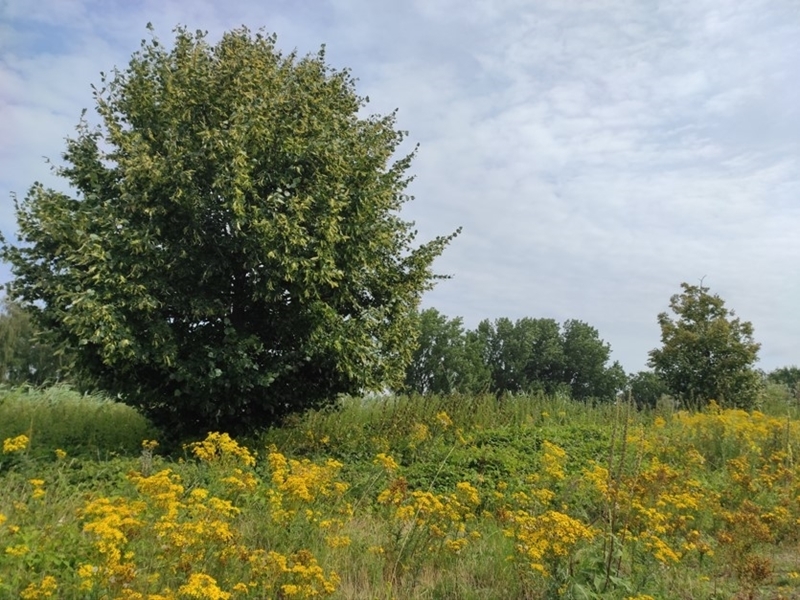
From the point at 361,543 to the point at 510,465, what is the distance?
12.0 feet

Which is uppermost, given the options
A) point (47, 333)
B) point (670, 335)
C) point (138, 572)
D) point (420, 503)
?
point (670, 335)

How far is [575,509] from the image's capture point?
5734mm

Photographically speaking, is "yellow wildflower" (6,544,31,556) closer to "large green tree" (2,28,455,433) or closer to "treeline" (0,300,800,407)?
"large green tree" (2,28,455,433)

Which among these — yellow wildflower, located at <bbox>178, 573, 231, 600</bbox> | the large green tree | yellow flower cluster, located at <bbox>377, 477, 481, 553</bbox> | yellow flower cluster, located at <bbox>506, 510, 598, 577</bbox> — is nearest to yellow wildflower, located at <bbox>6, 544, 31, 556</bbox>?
yellow wildflower, located at <bbox>178, 573, 231, 600</bbox>

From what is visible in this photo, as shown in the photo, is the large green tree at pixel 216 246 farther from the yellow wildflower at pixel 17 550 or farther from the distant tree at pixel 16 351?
the distant tree at pixel 16 351

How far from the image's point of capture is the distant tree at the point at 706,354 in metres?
17.9

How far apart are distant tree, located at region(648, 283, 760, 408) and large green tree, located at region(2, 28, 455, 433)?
1317cm

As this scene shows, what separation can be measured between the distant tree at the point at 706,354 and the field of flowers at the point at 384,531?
1123 centimetres

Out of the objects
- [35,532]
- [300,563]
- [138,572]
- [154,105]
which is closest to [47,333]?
[154,105]

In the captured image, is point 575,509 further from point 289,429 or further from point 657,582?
point 289,429

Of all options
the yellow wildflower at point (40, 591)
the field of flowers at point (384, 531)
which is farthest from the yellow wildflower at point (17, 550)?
the yellow wildflower at point (40, 591)

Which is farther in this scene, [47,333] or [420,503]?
[47,333]

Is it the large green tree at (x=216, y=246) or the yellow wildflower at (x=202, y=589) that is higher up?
the large green tree at (x=216, y=246)

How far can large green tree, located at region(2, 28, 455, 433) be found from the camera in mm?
7027
